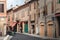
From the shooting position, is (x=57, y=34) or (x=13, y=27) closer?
(x=57, y=34)

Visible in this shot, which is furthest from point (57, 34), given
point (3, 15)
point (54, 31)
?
point (3, 15)

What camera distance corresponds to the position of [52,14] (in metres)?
33.8

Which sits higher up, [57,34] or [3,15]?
[3,15]

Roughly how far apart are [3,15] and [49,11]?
1358 cm

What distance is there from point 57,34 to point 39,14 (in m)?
11.4

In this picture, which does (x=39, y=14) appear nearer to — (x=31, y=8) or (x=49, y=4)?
(x=31, y=8)

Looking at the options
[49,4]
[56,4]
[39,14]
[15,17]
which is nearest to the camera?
[56,4]

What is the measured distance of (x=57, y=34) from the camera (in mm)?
32938

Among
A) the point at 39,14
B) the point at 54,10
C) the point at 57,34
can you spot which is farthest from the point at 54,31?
the point at 39,14

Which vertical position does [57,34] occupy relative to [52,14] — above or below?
below

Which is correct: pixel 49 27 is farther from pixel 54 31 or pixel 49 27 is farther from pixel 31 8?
→ pixel 31 8

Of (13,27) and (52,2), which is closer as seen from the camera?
(52,2)

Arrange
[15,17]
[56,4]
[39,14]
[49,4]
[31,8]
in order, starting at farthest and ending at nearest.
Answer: [15,17] → [31,8] → [39,14] → [49,4] → [56,4]

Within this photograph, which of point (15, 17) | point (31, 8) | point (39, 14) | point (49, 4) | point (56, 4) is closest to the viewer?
point (56, 4)
